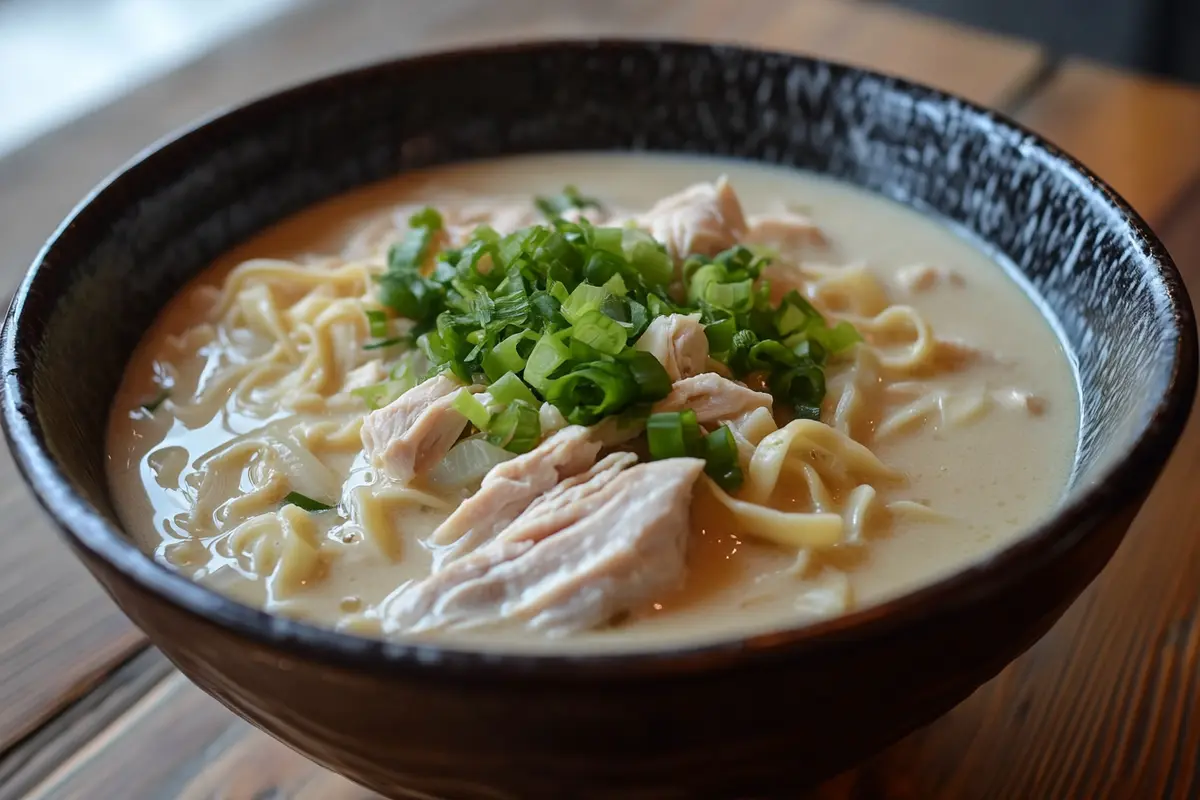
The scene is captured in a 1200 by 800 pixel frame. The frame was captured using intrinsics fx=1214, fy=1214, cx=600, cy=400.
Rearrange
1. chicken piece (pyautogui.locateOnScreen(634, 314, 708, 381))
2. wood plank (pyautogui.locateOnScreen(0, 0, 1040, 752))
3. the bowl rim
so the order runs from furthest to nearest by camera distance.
→ wood plank (pyautogui.locateOnScreen(0, 0, 1040, 752))
chicken piece (pyautogui.locateOnScreen(634, 314, 708, 381))
the bowl rim

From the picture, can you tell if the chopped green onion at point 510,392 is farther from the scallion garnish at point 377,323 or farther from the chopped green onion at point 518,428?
the scallion garnish at point 377,323

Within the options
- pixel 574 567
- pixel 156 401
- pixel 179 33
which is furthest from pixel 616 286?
pixel 179 33

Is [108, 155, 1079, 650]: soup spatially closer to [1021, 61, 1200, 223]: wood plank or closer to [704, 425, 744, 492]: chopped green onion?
[704, 425, 744, 492]: chopped green onion

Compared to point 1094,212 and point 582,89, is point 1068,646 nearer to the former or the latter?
point 1094,212

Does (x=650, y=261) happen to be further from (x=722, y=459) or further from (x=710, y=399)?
(x=722, y=459)

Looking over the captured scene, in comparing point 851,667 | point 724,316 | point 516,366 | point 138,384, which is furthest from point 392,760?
point 138,384

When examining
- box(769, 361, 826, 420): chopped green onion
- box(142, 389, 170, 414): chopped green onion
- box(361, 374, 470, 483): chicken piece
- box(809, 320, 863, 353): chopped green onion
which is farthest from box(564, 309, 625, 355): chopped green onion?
box(142, 389, 170, 414): chopped green onion

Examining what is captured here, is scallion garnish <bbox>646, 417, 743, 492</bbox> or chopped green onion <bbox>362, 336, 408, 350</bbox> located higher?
chopped green onion <bbox>362, 336, 408, 350</bbox>
